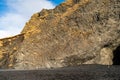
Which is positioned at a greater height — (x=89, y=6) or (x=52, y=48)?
(x=89, y=6)

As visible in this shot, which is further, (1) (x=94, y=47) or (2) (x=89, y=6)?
(2) (x=89, y=6)

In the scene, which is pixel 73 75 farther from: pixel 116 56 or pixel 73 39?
pixel 73 39

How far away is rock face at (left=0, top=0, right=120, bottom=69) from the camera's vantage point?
110625 mm

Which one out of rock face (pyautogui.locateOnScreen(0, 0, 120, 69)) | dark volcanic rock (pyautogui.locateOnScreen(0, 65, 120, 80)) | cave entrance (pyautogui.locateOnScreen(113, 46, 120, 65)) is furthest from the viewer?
rock face (pyautogui.locateOnScreen(0, 0, 120, 69))

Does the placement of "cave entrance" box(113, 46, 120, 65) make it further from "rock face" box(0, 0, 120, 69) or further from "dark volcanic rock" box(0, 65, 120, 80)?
"dark volcanic rock" box(0, 65, 120, 80)

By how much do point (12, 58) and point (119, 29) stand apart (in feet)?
155

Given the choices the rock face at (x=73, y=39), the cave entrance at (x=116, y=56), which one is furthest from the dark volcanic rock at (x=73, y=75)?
the rock face at (x=73, y=39)

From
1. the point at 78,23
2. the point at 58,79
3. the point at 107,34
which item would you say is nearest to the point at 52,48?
the point at 78,23

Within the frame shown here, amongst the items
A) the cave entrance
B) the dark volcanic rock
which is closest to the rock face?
the cave entrance

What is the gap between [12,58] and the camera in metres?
126

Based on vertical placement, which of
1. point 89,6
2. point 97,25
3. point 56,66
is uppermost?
point 89,6

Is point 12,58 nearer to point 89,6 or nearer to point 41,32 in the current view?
point 41,32

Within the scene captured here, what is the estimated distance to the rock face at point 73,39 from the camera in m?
111

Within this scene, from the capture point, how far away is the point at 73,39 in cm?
11525
